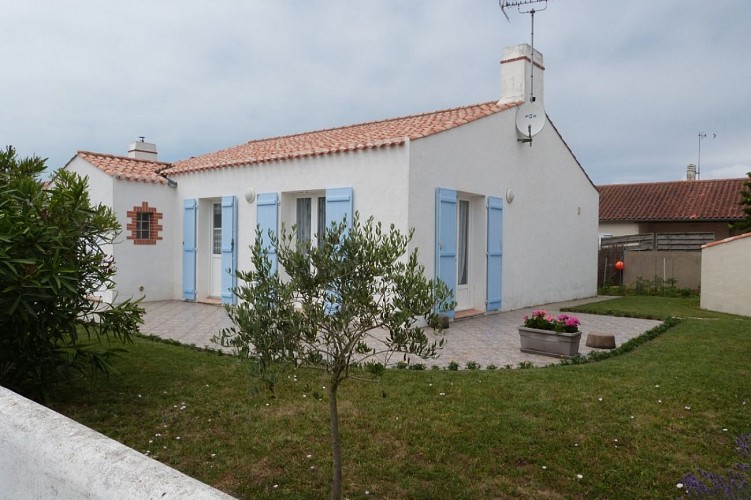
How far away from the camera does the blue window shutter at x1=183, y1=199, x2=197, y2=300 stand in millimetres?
12203

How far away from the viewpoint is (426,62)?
1091 cm

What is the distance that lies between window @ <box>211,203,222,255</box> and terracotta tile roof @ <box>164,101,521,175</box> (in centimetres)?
96

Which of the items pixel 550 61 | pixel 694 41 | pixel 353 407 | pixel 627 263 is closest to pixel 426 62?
pixel 550 61

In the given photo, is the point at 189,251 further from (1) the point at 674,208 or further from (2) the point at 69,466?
(1) the point at 674,208

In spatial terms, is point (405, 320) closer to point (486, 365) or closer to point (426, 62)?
point (486, 365)

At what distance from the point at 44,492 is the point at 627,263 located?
17.5 meters

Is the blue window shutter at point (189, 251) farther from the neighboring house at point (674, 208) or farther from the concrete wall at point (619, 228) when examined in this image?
the concrete wall at point (619, 228)

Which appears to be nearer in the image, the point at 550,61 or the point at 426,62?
the point at 426,62

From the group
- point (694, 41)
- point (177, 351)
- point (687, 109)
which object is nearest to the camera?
point (177, 351)

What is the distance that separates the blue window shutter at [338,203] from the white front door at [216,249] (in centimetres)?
356

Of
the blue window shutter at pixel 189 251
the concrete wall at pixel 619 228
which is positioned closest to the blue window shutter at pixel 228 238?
the blue window shutter at pixel 189 251

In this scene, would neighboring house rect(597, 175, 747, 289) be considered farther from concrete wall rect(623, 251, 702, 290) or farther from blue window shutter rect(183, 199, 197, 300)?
blue window shutter rect(183, 199, 197, 300)

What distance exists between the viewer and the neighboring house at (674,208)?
70.6 ft

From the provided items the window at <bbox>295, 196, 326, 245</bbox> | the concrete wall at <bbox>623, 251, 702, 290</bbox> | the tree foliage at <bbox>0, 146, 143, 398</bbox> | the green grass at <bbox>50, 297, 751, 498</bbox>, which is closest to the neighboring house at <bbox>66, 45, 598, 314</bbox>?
the window at <bbox>295, 196, 326, 245</bbox>
